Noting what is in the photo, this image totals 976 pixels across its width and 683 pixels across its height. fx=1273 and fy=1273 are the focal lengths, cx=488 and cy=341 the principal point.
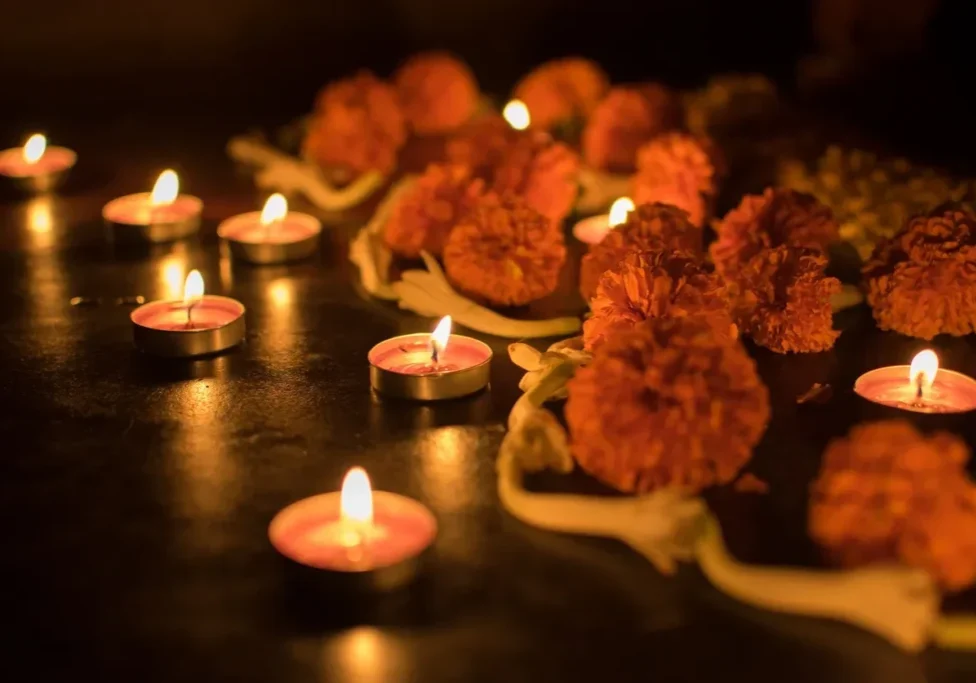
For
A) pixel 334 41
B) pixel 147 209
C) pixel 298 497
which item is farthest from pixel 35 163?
pixel 298 497

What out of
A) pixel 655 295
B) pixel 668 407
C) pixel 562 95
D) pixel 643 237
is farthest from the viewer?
pixel 562 95

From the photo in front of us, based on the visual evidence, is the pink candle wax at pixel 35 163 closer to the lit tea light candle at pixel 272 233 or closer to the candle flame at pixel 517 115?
the lit tea light candle at pixel 272 233

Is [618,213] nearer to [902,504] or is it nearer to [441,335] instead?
[441,335]

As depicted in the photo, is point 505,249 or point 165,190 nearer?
point 505,249

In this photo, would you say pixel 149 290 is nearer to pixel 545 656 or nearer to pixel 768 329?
pixel 768 329

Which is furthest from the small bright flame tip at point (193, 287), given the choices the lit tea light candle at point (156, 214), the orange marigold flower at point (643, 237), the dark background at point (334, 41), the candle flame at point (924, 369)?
the dark background at point (334, 41)

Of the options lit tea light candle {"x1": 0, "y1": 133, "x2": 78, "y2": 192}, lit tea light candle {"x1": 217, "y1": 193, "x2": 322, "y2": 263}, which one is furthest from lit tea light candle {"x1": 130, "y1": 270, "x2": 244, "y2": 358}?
lit tea light candle {"x1": 0, "y1": 133, "x2": 78, "y2": 192}

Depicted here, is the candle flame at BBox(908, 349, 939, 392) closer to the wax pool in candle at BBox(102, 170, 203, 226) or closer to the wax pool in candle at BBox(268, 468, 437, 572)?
the wax pool in candle at BBox(268, 468, 437, 572)
